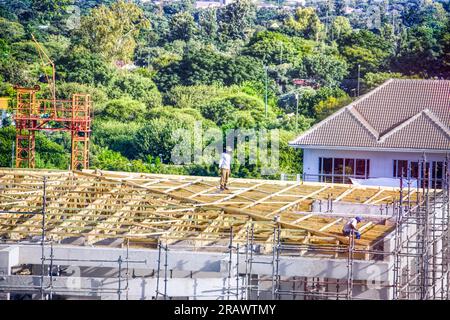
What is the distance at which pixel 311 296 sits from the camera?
1959 cm

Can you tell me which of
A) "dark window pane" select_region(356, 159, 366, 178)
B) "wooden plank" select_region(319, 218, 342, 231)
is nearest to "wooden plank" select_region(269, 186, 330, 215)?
"wooden plank" select_region(319, 218, 342, 231)

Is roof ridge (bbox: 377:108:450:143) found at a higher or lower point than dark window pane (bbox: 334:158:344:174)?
higher

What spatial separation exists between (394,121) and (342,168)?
2.69 metres

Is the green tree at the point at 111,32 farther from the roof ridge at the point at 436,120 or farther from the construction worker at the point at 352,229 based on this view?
the construction worker at the point at 352,229

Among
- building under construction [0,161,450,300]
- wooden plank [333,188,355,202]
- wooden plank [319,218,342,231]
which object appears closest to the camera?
building under construction [0,161,450,300]

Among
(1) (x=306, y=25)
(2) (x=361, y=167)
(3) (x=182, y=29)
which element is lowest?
(2) (x=361, y=167)

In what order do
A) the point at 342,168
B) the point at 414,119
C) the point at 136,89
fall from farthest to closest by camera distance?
the point at 136,89, the point at 414,119, the point at 342,168

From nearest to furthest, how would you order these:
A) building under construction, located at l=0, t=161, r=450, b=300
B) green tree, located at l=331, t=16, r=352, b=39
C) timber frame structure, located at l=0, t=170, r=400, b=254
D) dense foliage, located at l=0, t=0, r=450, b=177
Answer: building under construction, located at l=0, t=161, r=450, b=300 < timber frame structure, located at l=0, t=170, r=400, b=254 < dense foliage, located at l=0, t=0, r=450, b=177 < green tree, located at l=331, t=16, r=352, b=39

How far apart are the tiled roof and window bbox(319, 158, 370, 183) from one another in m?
0.46

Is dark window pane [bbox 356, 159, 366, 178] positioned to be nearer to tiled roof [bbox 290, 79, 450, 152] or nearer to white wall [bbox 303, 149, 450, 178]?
white wall [bbox 303, 149, 450, 178]

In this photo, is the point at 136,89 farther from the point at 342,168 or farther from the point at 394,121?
the point at 342,168

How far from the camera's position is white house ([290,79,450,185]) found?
37.0 meters

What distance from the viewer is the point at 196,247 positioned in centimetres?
1972

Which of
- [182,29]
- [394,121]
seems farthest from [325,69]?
[394,121]
